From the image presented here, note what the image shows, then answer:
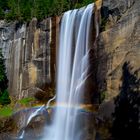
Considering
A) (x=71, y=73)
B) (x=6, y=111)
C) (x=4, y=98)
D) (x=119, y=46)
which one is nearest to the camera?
(x=119, y=46)

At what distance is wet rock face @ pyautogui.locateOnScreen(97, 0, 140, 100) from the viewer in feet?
96.0

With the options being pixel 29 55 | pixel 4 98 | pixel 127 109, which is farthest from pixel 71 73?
pixel 4 98

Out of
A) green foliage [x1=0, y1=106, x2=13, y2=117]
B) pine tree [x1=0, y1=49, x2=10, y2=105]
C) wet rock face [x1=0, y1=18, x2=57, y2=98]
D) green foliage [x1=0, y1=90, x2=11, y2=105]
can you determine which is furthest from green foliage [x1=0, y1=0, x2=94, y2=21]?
green foliage [x1=0, y1=106, x2=13, y2=117]

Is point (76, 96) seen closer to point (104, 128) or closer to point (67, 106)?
point (67, 106)

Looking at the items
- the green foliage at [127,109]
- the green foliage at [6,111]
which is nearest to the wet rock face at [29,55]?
the green foliage at [6,111]

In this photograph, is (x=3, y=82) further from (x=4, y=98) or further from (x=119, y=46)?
(x=119, y=46)

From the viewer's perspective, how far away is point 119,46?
Result: 3039cm

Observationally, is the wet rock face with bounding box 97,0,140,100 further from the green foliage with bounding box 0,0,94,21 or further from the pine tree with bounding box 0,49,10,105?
the pine tree with bounding box 0,49,10,105

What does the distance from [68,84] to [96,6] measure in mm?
6847

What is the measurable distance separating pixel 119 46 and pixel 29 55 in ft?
45.3

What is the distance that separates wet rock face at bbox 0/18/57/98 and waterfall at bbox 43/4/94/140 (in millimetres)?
1861

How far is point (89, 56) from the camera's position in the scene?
114 ft

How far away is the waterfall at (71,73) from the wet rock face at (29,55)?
1861mm

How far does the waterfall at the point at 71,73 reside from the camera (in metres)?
33.0
